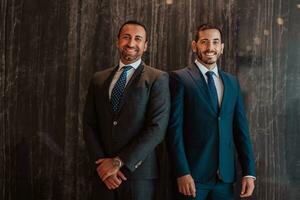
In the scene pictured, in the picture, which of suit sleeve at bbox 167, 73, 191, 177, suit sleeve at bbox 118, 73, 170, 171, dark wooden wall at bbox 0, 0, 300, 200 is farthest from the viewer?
dark wooden wall at bbox 0, 0, 300, 200

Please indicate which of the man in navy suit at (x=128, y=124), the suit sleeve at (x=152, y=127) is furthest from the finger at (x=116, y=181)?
the suit sleeve at (x=152, y=127)

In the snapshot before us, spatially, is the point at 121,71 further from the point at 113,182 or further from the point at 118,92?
the point at 113,182

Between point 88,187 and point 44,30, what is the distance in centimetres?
117

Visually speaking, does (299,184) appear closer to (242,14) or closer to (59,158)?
(242,14)

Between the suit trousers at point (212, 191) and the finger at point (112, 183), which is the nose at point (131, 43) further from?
the suit trousers at point (212, 191)

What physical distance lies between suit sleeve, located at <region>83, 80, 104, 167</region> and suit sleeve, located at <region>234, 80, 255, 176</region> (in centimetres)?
80

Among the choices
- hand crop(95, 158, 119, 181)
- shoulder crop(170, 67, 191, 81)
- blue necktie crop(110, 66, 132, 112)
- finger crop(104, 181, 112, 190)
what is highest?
shoulder crop(170, 67, 191, 81)

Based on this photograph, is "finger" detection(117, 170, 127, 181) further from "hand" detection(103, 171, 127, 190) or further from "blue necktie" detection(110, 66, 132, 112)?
"blue necktie" detection(110, 66, 132, 112)

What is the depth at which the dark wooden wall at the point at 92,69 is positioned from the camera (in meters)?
2.69

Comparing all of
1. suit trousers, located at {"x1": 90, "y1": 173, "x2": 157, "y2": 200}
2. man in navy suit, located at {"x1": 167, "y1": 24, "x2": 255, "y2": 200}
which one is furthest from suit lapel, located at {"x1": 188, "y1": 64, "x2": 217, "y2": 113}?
suit trousers, located at {"x1": 90, "y1": 173, "x2": 157, "y2": 200}

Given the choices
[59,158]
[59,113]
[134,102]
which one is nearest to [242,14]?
[134,102]

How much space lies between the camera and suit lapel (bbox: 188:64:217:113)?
2.17 meters

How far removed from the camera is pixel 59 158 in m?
2.78

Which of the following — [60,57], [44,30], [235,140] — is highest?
[44,30]
